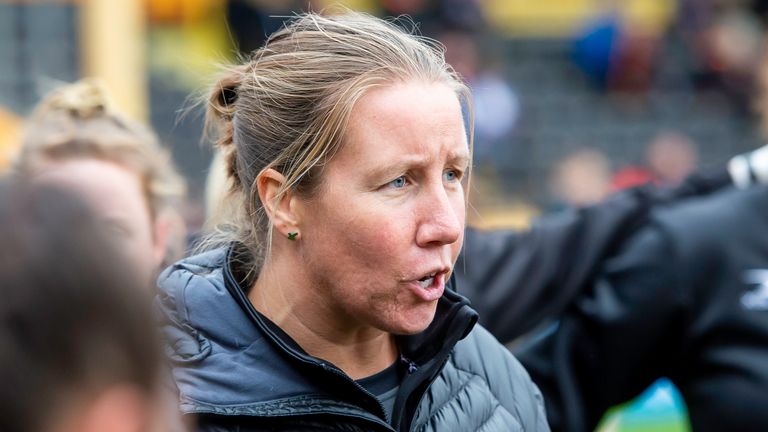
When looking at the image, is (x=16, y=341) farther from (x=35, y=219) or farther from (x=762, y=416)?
(x=762, y=416)

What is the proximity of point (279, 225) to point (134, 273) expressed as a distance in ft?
2.97

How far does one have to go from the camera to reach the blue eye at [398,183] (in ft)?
6.42

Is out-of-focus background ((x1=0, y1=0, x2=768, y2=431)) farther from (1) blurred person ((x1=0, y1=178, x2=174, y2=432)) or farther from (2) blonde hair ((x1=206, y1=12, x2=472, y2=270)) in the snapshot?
(1) blurred person ((x1=0, y1=178, x2=174, y2=432))

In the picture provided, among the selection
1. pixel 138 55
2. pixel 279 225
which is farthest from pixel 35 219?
pixel 138 55

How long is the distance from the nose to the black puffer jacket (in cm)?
18

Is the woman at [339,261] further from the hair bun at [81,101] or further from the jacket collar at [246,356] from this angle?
the hair bun at [81,101]

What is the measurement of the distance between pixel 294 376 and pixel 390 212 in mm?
315

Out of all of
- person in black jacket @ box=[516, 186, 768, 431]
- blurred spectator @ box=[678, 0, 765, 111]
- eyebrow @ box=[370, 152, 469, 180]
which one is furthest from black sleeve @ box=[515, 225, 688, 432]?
blurred spectator @ box=[678, 0, 765, 111]

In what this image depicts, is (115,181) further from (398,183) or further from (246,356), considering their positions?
(398,183)

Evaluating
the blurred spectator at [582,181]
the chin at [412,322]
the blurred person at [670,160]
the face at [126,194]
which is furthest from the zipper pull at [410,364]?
the blurred person at [670,160]

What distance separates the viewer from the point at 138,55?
29.4ft

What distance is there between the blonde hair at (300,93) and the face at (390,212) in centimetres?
3

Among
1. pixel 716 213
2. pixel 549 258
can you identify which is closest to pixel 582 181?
pixel 549 258

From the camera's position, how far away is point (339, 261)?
1979 millimetres
